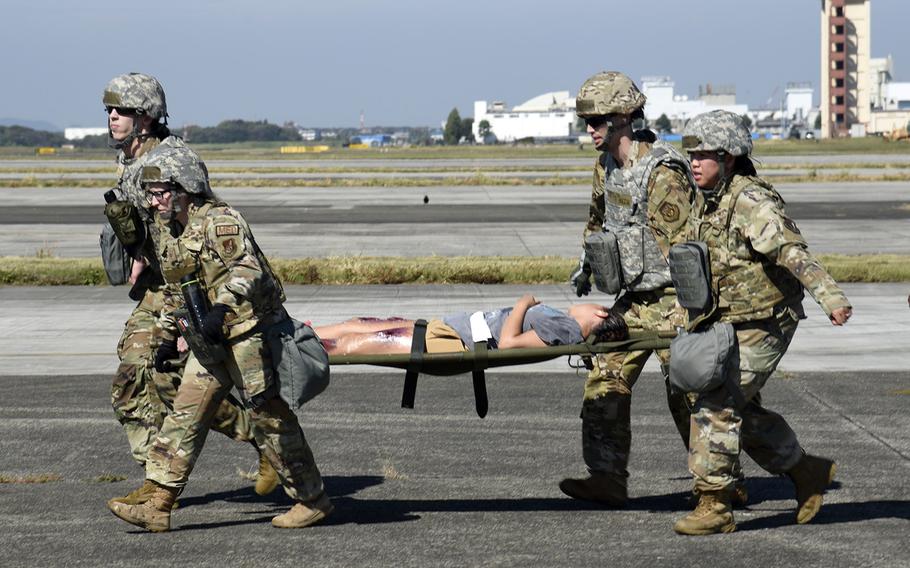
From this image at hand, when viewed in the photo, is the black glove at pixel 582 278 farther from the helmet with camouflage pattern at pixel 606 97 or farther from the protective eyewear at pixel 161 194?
the protective eyewear at pixel 161 194

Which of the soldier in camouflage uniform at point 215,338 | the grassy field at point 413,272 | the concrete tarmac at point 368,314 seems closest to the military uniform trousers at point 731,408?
the soldier in camouflage uniform at point 215,338

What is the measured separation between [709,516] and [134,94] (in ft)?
12.6

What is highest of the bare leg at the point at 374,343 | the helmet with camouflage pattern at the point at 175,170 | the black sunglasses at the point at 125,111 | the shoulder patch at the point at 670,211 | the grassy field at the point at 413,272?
the black sunglasses at the point at 125,111

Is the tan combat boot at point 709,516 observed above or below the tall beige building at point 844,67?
below

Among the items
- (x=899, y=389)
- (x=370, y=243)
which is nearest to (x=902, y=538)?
(x=899, y=389)

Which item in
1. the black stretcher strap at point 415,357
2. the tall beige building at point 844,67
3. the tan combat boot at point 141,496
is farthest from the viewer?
the tall beige building at point 844,67

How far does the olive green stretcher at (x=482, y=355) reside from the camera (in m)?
6.92

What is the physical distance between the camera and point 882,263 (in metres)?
19.7

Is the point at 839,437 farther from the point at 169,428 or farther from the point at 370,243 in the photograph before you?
the point at 370,243

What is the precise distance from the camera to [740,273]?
6.49 metres

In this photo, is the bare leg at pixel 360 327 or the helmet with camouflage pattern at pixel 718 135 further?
the bare leg at pixel 360 327

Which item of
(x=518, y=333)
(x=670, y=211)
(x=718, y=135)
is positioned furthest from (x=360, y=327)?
(x=718, y=135)

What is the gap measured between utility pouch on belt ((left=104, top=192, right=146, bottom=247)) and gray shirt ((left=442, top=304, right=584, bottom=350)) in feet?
6.00

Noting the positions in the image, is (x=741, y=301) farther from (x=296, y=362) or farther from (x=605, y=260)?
(x=296, y=362)
